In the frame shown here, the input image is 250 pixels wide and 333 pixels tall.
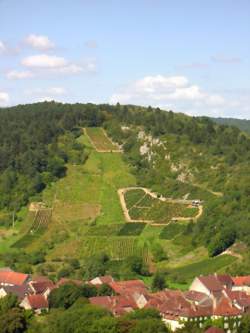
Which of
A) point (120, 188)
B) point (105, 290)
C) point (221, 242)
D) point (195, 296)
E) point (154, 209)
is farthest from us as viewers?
point (120, 188)

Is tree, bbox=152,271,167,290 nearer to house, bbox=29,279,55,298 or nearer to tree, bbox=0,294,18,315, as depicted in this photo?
house, bbox=29,279,55,298

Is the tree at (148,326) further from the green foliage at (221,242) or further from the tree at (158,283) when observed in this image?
the green foliage at (221,242)

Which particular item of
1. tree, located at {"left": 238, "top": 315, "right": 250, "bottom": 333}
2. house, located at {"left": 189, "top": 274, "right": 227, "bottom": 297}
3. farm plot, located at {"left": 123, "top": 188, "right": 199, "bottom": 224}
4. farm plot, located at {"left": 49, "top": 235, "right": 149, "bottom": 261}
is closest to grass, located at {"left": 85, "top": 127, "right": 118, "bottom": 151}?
farm plot, located at {"left": 123, "top": 188, "right": 199, "bottom": 224}

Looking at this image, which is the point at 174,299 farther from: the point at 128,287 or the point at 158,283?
the point at 158,283

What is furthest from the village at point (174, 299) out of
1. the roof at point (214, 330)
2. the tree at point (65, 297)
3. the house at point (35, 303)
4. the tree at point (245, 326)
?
the tree at point (245, 326)

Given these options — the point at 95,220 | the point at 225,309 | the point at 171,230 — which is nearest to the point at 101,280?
the point at 225,309
